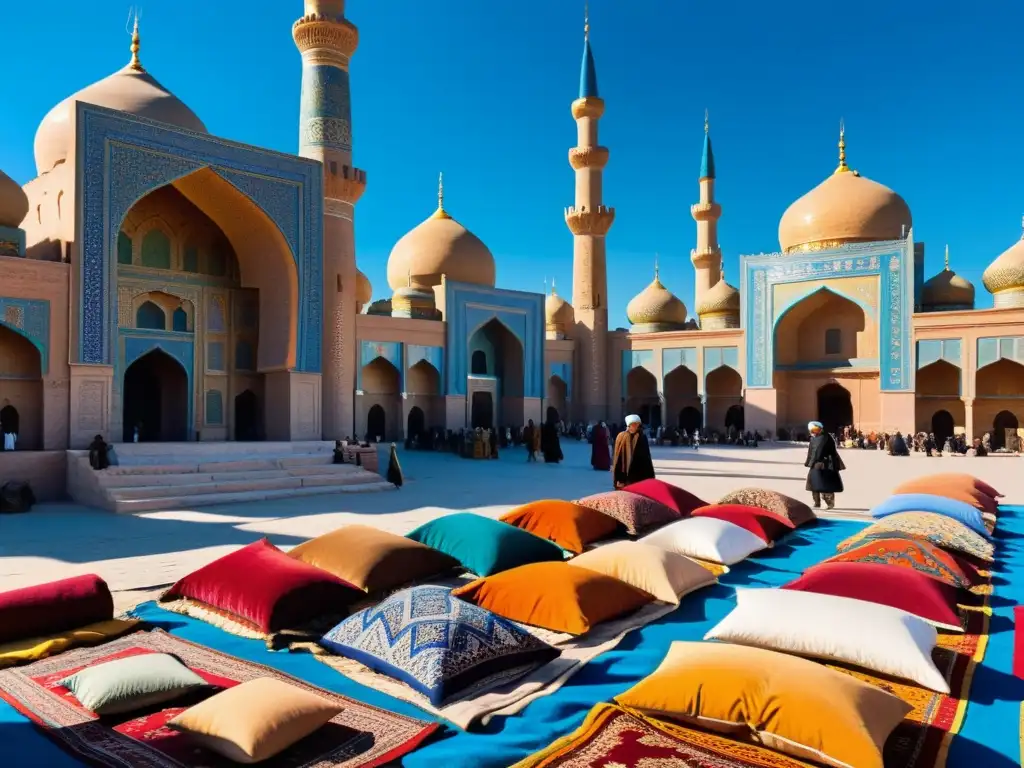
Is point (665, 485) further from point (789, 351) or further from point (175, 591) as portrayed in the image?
point (789, 351)

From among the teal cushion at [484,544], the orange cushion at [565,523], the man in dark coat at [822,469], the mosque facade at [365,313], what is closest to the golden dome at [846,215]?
the mosque facade at [365,313]

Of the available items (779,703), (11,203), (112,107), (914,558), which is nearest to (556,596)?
(779,703)

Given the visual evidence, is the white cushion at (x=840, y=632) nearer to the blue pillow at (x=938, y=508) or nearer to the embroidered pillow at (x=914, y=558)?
the embroidered pillow at (x=914, y=558)

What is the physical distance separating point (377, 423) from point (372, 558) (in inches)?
614

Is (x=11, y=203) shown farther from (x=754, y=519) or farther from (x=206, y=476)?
(x=754, y=519)

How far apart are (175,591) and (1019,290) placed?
22.8 meters

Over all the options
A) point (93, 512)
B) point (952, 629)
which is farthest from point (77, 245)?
point (952, 629)

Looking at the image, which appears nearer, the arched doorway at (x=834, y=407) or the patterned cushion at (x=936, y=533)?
the patterned cushion at (x=936, y=533)

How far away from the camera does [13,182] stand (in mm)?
11062

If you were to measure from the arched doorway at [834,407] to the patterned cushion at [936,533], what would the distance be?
18390 millimetres

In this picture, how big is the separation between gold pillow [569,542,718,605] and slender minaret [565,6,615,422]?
20.9m

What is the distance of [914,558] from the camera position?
4.36 metres

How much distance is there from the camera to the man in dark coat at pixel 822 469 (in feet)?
26.9

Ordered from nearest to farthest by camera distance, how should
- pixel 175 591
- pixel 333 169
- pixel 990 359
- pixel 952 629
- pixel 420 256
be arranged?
pixel 952 629, pixel 175 591, pixel 333 169, pixel 990 359, pixel 420 256
